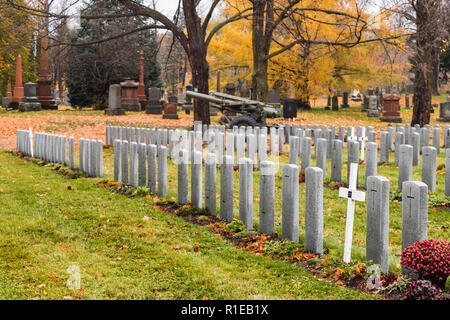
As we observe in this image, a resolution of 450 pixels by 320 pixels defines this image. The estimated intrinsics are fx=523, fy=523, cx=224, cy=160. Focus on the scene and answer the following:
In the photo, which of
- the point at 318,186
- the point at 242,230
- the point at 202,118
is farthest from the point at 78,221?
the point at 202,118

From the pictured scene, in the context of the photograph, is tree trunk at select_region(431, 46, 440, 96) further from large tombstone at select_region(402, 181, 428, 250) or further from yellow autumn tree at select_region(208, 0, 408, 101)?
large tombstone at select_region(402, 181, 428, 250)

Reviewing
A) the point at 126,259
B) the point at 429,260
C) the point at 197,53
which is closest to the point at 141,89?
the point at 197,53

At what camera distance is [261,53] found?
915 inches

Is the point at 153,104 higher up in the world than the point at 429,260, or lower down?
higher up

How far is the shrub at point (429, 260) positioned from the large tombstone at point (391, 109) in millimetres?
25694

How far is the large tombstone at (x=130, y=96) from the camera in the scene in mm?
33656

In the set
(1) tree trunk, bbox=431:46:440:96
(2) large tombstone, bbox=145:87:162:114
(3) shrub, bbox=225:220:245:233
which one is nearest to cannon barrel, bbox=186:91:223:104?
(1) tree trunk, bbox=431:46:440:96

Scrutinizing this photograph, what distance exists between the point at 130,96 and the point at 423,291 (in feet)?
103

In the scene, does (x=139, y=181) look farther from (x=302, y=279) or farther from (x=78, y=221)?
(x=302, y=279)

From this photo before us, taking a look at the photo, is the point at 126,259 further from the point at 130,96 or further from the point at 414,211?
the point at 130,96

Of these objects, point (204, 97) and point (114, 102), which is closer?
point (204, 97)

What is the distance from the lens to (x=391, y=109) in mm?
29016

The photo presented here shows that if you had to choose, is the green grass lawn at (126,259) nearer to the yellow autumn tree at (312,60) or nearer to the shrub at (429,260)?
the shrub at (429,260)

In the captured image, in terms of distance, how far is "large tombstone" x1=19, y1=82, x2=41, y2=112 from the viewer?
96.9ft
